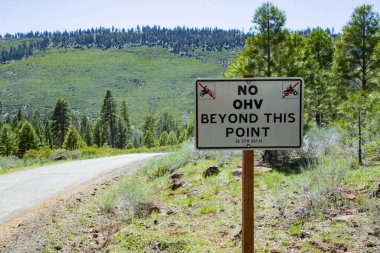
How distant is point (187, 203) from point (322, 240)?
11.2ft

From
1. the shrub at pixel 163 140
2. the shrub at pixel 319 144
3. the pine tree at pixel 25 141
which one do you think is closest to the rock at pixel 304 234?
the shrub at pixel 319 144

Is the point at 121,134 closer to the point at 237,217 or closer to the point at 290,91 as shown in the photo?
the point at 237,217

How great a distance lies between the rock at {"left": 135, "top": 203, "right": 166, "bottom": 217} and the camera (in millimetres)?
7488

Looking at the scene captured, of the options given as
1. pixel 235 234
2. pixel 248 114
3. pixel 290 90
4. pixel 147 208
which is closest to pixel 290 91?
pixel 290 90

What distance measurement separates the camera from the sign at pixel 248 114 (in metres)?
3.25

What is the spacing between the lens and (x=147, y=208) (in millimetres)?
7648

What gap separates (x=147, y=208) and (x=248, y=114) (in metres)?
4.91

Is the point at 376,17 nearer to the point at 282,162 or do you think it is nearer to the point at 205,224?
the point at 282,162

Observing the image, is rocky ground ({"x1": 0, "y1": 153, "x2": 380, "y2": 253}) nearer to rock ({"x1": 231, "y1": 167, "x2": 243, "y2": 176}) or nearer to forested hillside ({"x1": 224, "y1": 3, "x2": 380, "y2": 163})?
rock ({"x1": 231, "y1": 167, "x2": 243, "y2": 176})

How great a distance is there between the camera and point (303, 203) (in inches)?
245

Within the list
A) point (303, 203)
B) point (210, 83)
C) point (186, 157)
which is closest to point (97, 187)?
point (186, 157)

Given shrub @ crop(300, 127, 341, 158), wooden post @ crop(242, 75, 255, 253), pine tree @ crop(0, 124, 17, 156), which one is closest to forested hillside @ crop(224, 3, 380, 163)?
shrub @ crop(300, 127, 341, 158)

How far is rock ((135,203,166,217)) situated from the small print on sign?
4.85 m

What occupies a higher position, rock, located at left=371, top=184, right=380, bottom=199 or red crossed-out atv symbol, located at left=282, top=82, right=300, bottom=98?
red crossed-out atv symbol, located at left=282, top=82, right=300, bottom=98
